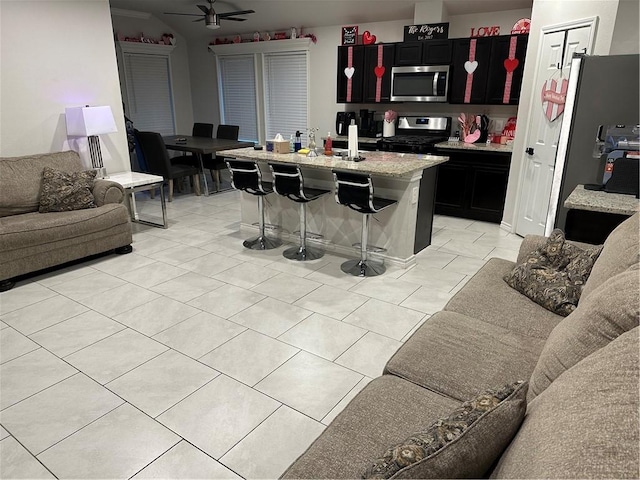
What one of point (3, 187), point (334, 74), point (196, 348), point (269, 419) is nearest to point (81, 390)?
point (196, 348)

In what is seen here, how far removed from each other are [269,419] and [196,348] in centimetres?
83

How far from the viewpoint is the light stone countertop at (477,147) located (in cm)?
506

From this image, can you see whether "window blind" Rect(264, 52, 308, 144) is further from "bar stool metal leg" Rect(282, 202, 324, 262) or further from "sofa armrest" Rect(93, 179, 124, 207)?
"sofa armrest" Rect(93, 179, 124, 207)

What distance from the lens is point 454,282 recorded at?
146 inches

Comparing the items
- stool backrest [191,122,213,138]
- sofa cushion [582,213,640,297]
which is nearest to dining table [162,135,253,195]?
stool backrest [191,122,213,138]

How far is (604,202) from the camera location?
9.02ft

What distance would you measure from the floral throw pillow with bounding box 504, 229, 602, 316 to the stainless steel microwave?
11.8 feet

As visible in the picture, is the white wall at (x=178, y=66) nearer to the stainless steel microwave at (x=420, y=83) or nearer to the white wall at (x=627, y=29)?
the stainless steel microwave at (x=420, y=83)

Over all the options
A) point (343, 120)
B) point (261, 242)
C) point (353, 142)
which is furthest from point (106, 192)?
point (343, 120)

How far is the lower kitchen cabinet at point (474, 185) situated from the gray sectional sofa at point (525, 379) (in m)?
2.94

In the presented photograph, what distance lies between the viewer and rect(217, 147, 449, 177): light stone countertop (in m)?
3.56

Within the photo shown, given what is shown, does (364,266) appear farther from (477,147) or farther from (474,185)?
(477,147)

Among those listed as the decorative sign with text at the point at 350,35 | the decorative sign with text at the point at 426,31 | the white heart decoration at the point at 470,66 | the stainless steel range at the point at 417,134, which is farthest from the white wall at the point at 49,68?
the white heart decoration at the point at 470,66

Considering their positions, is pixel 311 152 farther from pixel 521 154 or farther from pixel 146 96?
pixel 146 96
